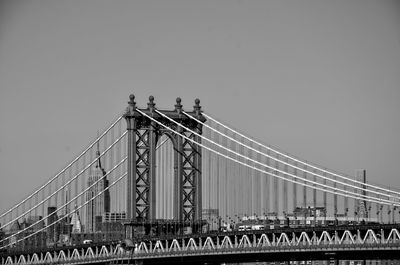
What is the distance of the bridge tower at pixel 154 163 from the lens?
168 m

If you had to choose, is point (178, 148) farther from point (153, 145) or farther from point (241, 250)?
point (241, 250)

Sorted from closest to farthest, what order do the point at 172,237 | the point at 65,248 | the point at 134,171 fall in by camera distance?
the point at 172,237, the point at 134,171, the point at 65,248

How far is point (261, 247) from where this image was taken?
148875mm

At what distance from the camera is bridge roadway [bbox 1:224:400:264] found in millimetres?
141750

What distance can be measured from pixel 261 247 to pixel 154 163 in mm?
24430

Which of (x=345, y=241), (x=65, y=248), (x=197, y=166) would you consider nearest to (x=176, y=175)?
(x=197, y=166)

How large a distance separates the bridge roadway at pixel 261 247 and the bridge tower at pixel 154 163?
5279 mm

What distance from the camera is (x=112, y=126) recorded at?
579ft

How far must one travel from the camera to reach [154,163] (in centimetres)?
17000

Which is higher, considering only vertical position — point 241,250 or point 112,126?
point 112,126

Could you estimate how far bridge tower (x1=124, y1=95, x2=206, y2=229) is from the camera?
→ 168250mm

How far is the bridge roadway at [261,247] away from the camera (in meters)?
142

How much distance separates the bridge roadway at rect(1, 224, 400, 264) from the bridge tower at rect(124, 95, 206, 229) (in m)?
5.28

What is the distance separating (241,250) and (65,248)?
35108mm
